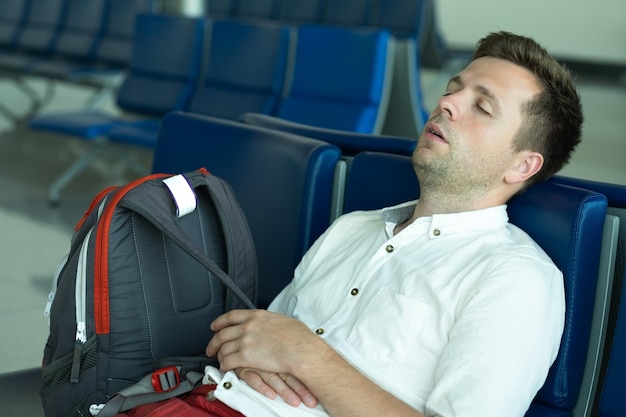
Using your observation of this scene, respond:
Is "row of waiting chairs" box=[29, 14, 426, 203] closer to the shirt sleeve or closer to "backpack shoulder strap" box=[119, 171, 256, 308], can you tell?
"backpack shoulder strap" box=[119, 171, 256, 308]

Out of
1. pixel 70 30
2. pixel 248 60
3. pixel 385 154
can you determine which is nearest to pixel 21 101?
pixel 70 30

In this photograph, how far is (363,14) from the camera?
22.6ft

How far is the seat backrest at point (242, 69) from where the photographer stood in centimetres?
487

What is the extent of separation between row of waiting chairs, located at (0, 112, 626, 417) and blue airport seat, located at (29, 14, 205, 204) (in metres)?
2.94

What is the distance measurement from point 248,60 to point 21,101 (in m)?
4.78

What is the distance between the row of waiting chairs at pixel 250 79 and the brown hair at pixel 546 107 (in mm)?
2692

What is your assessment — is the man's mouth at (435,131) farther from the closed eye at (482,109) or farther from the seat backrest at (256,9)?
the seat backrest at (256,9)

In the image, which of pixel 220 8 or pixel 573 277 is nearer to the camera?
pixel 573 277

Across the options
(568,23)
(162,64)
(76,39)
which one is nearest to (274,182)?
(162,64)

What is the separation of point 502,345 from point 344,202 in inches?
28.5

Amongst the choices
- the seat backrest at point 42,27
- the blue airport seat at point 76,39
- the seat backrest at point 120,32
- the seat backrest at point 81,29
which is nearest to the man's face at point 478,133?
the seat backrest at point 120,32

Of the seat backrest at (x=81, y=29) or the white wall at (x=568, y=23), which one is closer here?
the seat backrest at (x=81, y=29)

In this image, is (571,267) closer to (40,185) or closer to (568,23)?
(40,185)

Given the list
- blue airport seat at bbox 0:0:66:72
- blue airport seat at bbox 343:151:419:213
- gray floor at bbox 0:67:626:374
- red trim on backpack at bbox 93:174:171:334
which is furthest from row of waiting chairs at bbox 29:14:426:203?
blue airport seat at bbox 0:0:66:72
